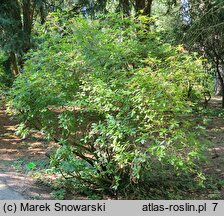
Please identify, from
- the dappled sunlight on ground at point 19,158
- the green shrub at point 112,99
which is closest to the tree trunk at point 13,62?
the dappled sunlight on ground at point 19,158

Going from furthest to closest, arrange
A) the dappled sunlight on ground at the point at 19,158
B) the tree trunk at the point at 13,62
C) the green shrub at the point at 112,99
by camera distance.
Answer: the tree trunk at the point at 13,62, the dappled sunlight on ground at the point at 19,158, the green shrub at the point at 112,99

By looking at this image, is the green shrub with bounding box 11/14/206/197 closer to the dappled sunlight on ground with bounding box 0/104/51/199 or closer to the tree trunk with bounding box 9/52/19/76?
the dappled sunlight on ground with bounding box 0/104/51/199

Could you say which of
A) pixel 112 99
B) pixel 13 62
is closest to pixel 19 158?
pixel 112 99

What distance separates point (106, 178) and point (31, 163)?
215 centimetres

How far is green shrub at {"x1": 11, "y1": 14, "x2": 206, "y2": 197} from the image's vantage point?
3.54 metres

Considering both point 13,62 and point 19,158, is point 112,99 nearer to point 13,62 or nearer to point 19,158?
point 19,158

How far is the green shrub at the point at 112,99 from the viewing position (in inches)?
139

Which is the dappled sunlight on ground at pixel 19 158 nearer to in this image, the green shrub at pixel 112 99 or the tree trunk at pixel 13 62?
the green shrub at pixel 112 99

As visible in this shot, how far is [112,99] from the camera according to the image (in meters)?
3.71

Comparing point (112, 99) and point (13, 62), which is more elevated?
point (13, 62)

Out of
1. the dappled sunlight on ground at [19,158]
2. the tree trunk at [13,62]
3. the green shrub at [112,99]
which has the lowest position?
the dappled sunlight on ground at [19,158]

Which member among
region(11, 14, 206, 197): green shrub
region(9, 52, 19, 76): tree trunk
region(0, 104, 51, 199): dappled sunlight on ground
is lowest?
region(0, 104, 51, 199): dappled sunlight on ground

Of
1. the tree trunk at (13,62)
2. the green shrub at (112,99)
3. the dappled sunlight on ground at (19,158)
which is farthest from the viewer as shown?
the tree trunk at (13,62)

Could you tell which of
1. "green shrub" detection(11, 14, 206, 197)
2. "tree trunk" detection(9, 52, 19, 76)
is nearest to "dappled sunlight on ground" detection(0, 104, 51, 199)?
"green shrub" detection(11, 14, 206, 197)
